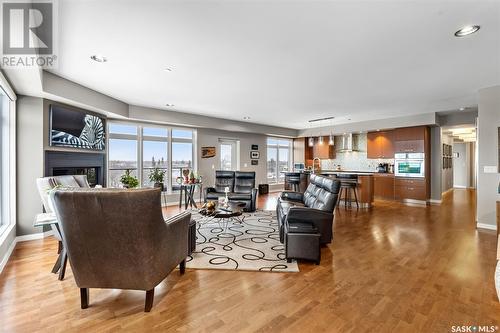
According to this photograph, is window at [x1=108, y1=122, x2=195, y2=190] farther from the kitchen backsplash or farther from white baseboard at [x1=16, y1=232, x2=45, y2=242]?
the kitchen backsplash

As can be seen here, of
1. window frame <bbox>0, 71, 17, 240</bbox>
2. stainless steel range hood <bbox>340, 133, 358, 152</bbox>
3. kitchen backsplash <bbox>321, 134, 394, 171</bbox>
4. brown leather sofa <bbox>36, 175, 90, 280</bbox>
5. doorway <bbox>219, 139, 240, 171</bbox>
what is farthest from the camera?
stainless steel range hood <bbox>340, 133, 358, 152</bbox>

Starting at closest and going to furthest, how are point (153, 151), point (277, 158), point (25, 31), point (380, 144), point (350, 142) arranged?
point (25, 31) < point (153, 151) < point (380, 144) < point (350, 142) < point (277, 158)

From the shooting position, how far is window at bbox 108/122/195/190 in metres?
6.31

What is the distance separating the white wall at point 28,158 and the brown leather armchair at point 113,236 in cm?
300

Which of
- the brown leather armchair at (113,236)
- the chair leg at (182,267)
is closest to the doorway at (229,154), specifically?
the chair leg at (182,267)

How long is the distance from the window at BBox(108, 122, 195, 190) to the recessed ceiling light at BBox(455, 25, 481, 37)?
21.9 feet

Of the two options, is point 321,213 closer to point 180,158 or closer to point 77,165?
point 77,165

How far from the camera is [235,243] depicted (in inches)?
149

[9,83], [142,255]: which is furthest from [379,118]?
[9,83]

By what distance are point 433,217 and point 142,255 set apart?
6.35 metres

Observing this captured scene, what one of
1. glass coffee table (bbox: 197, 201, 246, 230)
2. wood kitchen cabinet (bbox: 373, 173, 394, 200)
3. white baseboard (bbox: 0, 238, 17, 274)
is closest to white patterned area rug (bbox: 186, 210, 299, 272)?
glass coffee table (bbox: 197, 201, 246, 230)

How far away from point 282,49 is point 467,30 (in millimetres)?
2006

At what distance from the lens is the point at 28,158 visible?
4043 millimetres

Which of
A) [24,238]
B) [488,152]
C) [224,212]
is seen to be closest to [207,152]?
[224,212]
